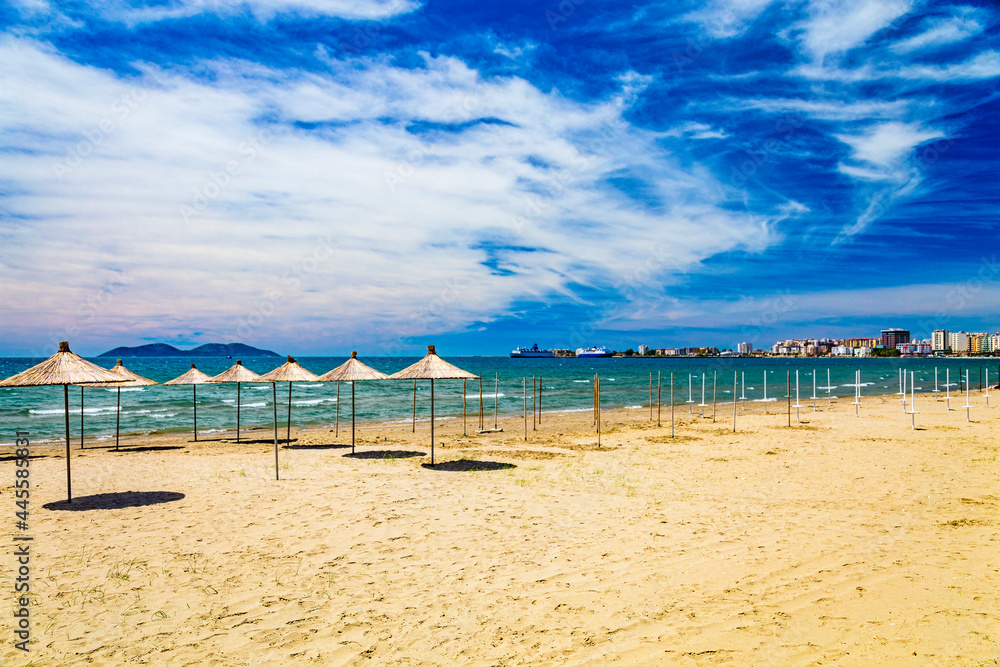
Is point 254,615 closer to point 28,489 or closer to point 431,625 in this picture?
point 431,625

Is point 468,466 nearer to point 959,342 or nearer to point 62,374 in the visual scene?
point 62,374

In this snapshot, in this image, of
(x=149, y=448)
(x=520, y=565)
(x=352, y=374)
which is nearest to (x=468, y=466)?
(x=352, y=374)

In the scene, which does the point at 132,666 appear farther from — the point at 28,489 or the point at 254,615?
the point at 28,489

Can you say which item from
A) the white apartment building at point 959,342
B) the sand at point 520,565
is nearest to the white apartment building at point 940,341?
the white apartment building at point 959,342

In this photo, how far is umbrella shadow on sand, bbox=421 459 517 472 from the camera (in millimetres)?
11733

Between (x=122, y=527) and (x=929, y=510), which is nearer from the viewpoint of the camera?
(x=122, y=527)

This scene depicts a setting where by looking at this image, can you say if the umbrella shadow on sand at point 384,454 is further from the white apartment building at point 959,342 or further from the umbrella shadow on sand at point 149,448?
the white apartment building at point 959,342

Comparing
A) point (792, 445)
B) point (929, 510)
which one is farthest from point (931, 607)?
point (792, 445)

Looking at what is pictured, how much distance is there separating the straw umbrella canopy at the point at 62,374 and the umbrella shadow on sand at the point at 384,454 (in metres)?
5.79

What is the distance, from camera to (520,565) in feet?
19.9

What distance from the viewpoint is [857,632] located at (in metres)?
4.52

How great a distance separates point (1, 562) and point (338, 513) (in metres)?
3.68

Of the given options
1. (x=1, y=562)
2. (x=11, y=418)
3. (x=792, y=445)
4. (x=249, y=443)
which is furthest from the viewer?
(x=11, y=418)

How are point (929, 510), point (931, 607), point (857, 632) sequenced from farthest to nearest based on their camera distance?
1. point (929, 510)
2. point (931, 607)
3. point (857, 632)
